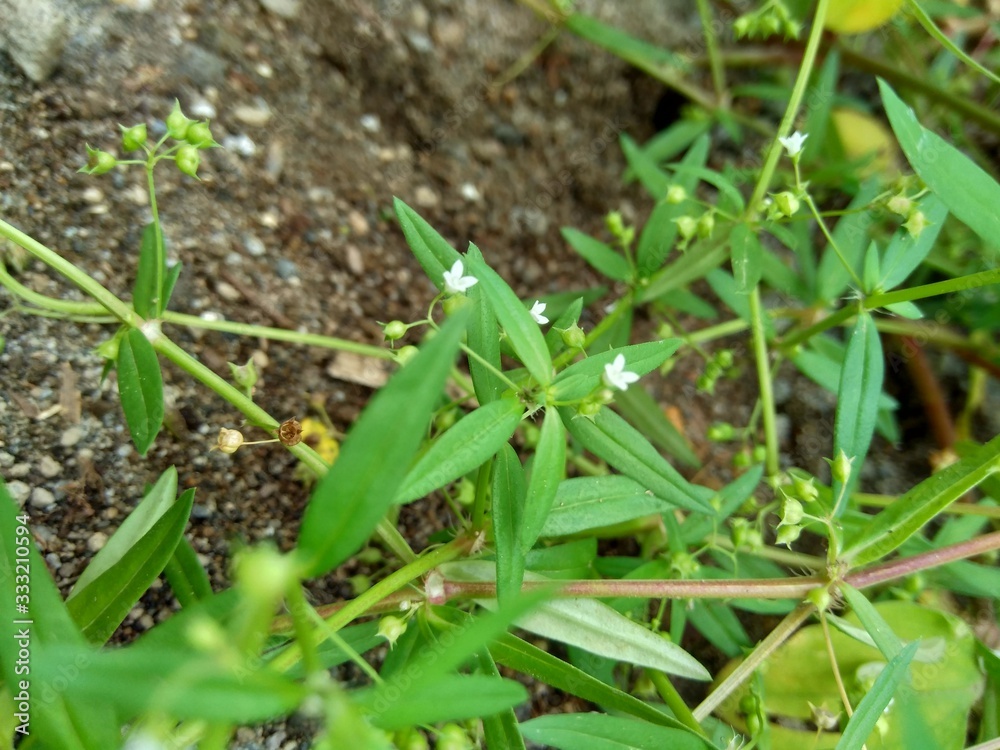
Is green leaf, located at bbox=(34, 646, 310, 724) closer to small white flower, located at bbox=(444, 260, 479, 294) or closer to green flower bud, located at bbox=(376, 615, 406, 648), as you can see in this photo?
green flower bud, located at bbox=(376, 615, 406, 648)

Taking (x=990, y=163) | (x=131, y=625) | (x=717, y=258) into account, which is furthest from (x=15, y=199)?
(x=990, y=163)

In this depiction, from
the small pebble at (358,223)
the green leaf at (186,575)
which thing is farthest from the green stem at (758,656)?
the small pebble at (358,223)

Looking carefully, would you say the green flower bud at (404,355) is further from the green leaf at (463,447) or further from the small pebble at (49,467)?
the small pebble at (49,467)

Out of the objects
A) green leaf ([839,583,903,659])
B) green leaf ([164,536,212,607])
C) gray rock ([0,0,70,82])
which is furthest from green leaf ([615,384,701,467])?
gray rock ([0,0,70,82])

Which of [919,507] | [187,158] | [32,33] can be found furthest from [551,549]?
[32,33]

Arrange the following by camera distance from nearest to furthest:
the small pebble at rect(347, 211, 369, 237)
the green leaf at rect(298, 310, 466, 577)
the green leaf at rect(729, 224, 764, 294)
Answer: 1. the green leaf at rect(298, 310, 466, 577)
2. the green leaf at rect(729, 224, 764, 294)
3. the small pebble at rect(347, 211, 369, 237)
